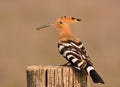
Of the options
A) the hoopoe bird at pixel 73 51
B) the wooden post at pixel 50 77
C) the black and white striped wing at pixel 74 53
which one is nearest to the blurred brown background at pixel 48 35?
the hoopoe bird at pixel 73 51

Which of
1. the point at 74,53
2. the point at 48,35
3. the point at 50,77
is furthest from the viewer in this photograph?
the point at 48,35

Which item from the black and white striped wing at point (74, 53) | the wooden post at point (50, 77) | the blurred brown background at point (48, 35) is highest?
the blurred brown background at point (48, 35)

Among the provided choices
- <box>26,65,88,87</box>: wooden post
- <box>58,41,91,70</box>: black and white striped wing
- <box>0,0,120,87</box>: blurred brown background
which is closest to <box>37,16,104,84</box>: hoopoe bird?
<box>58,41,91,70</box>: black and white striped wing

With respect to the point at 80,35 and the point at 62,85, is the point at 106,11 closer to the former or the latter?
the point at 80,35

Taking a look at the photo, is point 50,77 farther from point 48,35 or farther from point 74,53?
point 48,35

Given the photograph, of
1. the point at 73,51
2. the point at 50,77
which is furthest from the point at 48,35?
the point at 50,77

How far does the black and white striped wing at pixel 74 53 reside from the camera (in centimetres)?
581

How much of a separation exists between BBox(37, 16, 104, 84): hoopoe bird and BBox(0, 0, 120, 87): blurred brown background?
3361mm

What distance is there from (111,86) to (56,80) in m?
5.08

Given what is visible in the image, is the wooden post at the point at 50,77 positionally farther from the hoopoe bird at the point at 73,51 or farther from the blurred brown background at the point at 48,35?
the blurred brown background at the point at 48,35

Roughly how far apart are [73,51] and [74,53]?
3cm

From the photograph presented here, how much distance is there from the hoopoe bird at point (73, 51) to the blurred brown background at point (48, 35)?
3.36 m

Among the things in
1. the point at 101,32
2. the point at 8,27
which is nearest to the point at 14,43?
the point at 8,27

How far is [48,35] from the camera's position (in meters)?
12.6
